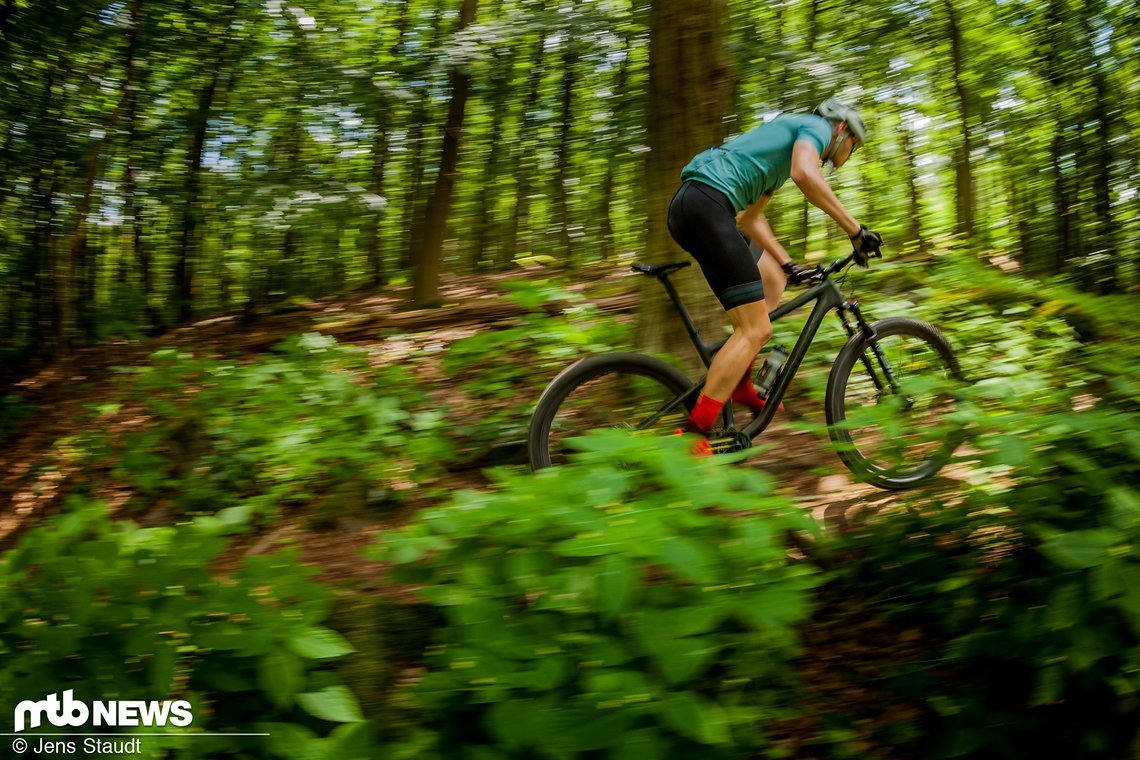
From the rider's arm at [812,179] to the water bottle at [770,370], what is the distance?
65 centimetres

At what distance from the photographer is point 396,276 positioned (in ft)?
30.2

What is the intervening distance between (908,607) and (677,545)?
3.92ft

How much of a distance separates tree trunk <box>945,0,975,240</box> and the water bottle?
13.9ft

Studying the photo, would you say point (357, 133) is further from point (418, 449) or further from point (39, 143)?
point (418, 449)

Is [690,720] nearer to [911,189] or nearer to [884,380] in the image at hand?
[884,380]

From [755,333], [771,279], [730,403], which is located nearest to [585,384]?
[730,403]

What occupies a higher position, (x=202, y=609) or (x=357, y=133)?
(x=357, y=133)

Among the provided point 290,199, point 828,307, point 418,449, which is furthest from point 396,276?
point 828,307

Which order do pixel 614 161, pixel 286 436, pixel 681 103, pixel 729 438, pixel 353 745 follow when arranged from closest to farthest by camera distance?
pixel 353 745 → pixel 729 438 → pixel 681 103 → pixel 286 436 → pixel 614 161

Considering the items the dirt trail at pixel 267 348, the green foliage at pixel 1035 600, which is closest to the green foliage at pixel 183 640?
the dirt trail at pixel 267 348

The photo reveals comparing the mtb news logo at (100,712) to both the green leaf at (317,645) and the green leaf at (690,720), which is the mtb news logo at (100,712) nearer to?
the green leaf at (317,645)

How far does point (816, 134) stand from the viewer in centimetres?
361

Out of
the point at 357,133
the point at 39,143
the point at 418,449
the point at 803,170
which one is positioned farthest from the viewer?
the point at 357,133

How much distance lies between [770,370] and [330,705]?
99.0 inches
